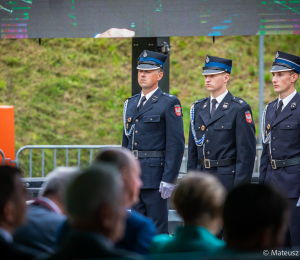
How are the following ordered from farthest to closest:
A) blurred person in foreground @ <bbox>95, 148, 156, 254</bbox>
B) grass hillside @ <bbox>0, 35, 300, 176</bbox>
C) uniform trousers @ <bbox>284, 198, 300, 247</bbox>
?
grass hillside @ <bbox>0, 35, 300, 176</bbox> → uniform trousers @ <bbox>284, 198, 300, 247</bbox> → blurred person in foreground @ <bbox>95, 148, 156, 254</bbox>

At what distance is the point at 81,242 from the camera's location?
1474mm

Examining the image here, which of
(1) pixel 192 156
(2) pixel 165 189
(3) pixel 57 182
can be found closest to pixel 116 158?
(3) pixel 57 182

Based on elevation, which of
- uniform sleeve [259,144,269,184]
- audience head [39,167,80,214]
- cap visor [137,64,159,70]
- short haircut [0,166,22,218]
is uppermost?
cap visor [137,64,159,70]

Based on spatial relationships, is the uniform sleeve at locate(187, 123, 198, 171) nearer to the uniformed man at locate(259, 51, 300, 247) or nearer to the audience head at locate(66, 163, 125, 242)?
the uniformed man at locate(259, 51, 300, 247)

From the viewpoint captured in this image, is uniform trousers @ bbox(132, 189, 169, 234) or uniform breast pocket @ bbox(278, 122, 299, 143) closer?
uniform breast pocket @ bbox(278, 122, 299, 143)

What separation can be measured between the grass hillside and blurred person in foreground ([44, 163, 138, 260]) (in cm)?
947

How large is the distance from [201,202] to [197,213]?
0.05 metres

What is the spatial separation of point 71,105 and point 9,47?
2419 mm

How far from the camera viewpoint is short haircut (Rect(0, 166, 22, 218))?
1.83m

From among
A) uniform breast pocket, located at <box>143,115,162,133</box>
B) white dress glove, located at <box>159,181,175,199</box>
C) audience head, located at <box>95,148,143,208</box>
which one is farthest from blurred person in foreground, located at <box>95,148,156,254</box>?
uniform breast pocket, located at <box>143,115,162,133</box>

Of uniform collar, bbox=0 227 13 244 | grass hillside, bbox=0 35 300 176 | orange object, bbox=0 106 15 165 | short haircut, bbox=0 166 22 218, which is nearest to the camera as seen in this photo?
uniform collar, bbox=0 227 13 244

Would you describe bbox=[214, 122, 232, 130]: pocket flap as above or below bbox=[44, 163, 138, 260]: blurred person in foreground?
above

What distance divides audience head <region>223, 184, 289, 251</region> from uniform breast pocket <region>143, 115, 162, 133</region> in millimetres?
2507

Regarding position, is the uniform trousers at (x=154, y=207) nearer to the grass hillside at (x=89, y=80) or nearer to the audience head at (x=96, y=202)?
the audience head at (x=96, y=202)
